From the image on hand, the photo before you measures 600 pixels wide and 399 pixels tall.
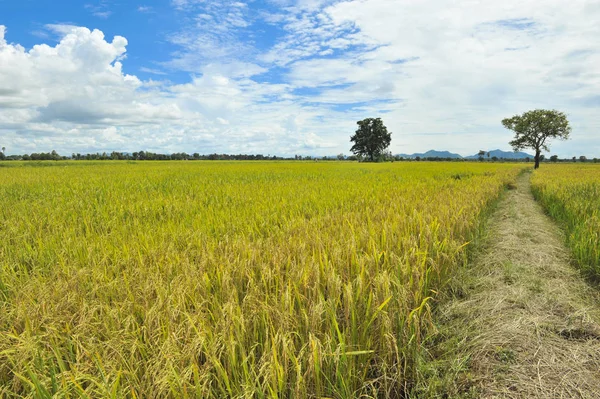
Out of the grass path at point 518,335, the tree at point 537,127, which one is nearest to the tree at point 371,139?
the tree at point 537,127

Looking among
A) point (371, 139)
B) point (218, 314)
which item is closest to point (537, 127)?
point (371, 139)

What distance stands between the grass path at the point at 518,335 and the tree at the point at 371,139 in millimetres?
77613

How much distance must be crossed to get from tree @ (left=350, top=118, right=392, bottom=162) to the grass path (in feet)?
255

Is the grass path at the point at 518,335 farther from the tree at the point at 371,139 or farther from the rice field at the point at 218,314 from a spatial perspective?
the tree at the point at 371,139

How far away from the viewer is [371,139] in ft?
259

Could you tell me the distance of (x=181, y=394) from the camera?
1.44 m

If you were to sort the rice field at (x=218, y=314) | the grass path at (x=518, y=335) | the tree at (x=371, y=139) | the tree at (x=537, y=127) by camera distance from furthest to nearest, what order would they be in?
1. the tree at (x=371, y=139)
2. the tree at (x=537, y=127)
3. the grass path at (x=518, y=335)
4. the rice field at (x=218, y=314)

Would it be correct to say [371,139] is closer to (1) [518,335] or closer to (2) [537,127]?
(2) [537,127]

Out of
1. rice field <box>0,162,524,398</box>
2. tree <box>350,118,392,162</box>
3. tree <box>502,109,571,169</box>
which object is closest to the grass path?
rice field <box>0,162,524,398</box>

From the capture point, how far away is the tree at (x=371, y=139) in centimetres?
7851

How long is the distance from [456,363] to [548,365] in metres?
0.74

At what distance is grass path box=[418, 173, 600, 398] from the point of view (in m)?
2.05

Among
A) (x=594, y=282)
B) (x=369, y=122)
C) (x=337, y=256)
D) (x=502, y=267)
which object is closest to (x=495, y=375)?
(x=337, y=256)

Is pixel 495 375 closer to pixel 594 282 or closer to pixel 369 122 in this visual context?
pixel 594 282
